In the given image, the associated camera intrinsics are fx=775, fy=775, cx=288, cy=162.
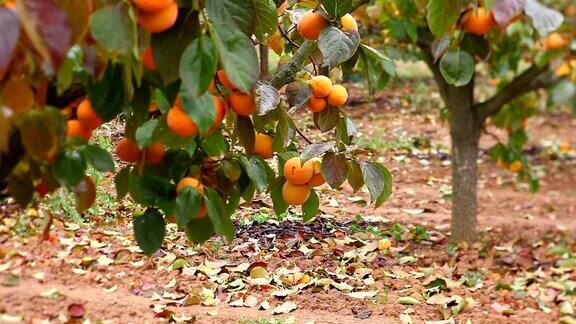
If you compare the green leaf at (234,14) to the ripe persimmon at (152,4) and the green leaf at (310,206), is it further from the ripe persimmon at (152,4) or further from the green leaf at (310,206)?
the green leaf at (310,206)

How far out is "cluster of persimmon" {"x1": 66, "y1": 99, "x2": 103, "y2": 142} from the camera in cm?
93

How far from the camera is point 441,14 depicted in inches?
47.4

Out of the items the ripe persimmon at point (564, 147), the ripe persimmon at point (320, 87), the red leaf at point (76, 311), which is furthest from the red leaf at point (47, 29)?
the ripe persimmon at point (564, 147)

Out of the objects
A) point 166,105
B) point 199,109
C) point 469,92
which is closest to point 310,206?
point 166,105

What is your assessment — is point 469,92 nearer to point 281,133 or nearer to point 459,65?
point 459,65

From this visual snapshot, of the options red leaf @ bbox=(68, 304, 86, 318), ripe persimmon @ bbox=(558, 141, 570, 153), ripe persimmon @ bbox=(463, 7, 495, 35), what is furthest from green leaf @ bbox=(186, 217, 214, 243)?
ripe persimmon @ bbox=(558, 141, 570, 153)

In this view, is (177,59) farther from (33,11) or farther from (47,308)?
(47,308)

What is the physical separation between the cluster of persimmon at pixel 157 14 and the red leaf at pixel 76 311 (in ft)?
4.15

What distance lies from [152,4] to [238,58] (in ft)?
0.40

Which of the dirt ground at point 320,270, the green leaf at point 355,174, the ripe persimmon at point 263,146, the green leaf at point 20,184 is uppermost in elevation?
the ripe persimmon at point 263,146

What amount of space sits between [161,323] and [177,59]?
1.31 m

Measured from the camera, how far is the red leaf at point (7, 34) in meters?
0.65

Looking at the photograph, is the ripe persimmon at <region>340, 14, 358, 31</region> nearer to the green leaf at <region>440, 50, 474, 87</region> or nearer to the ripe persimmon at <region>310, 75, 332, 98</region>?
the ripe persimmon at <region>310, 75, 332, 98</region>

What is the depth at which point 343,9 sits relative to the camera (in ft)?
4.30
